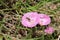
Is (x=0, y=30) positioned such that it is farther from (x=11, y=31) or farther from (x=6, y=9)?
(x=6, y=9)

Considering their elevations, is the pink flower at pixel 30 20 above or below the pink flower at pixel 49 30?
above

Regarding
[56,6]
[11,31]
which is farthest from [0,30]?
[56,6]

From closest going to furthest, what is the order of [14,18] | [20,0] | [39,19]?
[39,19] → [14,18] → [20,0]

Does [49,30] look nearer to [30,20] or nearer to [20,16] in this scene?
[30,20]

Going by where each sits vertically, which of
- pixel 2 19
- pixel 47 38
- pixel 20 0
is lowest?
pixel 47 38

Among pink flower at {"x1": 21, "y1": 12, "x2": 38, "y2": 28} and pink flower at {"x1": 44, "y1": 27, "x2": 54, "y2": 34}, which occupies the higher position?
pink flower at {"x1": 21, "y1": 12, "x2": 38, "y2": 28}

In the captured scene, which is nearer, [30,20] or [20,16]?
[30,20]

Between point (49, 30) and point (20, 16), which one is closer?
point (49, 30)

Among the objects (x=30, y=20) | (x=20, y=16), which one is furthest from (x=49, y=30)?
(x=20, y=16)
